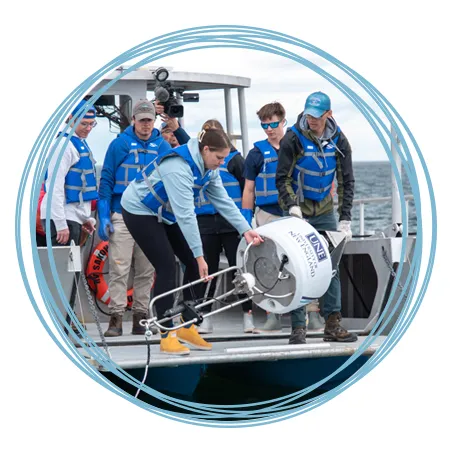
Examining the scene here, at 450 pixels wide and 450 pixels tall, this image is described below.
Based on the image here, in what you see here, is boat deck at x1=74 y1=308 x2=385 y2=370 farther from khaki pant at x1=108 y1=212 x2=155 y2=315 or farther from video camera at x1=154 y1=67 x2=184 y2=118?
video camera at x1=154 y1=67 x2=184 y2=118

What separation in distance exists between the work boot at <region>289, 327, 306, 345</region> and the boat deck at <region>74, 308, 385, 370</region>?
56 mm

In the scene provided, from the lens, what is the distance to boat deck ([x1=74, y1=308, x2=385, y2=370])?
5289mm

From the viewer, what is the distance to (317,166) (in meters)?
6.16

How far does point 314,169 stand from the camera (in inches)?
243

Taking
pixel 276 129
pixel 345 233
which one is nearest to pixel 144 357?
pixel 345 233

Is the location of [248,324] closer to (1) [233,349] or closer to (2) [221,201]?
(1) [233,349]

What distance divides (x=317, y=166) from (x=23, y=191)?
1.99 m

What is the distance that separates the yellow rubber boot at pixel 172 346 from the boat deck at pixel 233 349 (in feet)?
0.21

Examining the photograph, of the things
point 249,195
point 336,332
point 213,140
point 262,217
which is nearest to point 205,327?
point 262,217

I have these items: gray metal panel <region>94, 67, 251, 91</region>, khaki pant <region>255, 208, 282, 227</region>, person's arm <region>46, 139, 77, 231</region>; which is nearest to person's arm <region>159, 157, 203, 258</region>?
person's arm <region>46, 139, 77, 231</region>

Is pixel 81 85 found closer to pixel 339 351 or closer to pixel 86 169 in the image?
pixel 86 169

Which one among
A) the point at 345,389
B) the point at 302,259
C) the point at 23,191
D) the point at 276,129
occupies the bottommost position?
the point at 345,389

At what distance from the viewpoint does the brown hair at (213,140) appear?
5.49 m

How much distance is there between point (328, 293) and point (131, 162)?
5.80 feet
